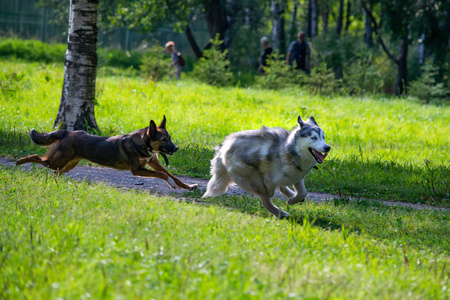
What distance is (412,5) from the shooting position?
2278cm

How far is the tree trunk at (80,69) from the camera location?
11.3 meters

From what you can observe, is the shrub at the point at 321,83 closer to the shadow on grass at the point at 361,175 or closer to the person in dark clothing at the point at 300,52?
the person in dark clothing at the point at 300,52

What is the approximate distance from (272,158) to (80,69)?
20.6ft

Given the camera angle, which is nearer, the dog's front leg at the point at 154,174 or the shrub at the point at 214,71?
the dog's front leg at the point at 154,174

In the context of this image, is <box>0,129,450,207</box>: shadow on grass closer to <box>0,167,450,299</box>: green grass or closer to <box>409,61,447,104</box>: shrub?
→ <box>0,167,450,299</box>: green grass

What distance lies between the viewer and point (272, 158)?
6.83 m

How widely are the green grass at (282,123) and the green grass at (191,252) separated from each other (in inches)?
112

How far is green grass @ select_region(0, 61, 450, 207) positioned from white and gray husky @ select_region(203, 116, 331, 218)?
223 cm

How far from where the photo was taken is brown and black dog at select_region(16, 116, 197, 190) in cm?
797

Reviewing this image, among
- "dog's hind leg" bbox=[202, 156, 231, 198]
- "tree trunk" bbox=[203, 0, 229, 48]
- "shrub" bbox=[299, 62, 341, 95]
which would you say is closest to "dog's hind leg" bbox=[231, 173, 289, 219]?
"dog's hind leg" bbox=[202, 156, 231, 198]

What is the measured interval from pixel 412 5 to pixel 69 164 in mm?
19098

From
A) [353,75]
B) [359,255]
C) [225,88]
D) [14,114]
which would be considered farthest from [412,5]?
[359,255]

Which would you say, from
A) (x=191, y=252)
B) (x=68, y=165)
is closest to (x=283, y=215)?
(x=191, y=252)

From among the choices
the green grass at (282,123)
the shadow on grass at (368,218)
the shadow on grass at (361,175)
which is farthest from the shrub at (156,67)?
the shadow on grass at (368,218)
